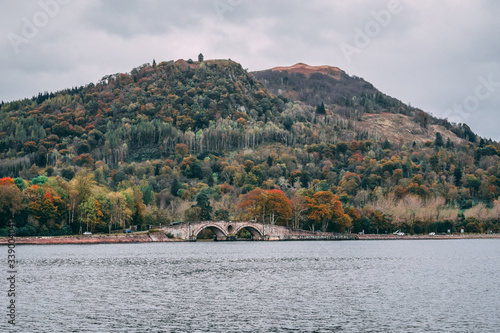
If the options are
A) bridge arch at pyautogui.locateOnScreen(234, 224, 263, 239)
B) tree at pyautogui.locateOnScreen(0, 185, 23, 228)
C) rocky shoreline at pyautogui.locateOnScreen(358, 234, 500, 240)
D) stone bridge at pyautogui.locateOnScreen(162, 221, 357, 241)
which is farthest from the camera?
rocky shoreline at pyautogui.locateOnScreen(358, 234, 500, 240)

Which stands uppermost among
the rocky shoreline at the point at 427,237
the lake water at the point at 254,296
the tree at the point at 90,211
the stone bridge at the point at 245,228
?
the tree at the point at 90,211

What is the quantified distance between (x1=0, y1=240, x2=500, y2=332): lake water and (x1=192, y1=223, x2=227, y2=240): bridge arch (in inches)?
2046

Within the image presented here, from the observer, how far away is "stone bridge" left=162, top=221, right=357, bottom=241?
447 ft

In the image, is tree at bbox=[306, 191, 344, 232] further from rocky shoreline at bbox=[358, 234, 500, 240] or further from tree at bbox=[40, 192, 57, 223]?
tree at bbox=[40, 192, 57, 223]

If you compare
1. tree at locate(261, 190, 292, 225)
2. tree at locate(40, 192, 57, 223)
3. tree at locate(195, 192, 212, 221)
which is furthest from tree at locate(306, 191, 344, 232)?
tree at locate(40, 192, 57, 223)

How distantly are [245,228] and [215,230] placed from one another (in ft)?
29.5

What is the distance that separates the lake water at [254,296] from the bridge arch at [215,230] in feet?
170

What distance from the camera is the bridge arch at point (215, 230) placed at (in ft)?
449

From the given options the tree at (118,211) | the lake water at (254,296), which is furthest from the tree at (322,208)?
the lake water at (254,296)

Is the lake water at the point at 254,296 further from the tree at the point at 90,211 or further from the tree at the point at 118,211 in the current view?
the tree at the point at 118,211

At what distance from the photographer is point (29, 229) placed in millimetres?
117375

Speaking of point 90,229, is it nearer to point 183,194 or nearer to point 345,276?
point 183,194

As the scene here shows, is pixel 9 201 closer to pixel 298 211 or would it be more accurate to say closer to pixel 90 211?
pixel 90 211

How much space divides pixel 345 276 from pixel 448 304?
19617 millimetres
